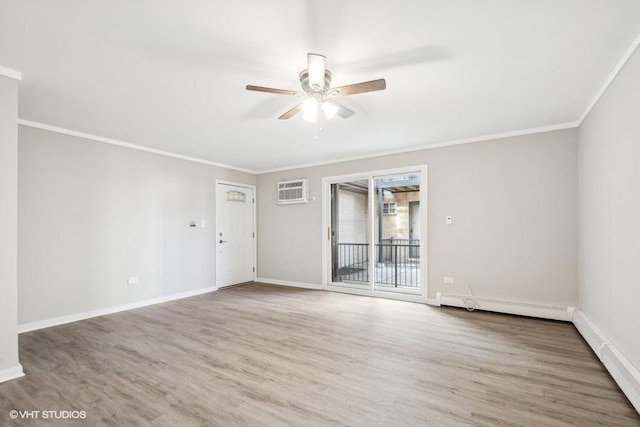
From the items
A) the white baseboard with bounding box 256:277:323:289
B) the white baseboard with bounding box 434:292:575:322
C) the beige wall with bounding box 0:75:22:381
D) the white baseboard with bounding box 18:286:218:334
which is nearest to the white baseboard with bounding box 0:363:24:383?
the beige wall with bounding box 0:75:22:381

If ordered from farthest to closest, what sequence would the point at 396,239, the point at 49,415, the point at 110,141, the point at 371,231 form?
the point at 396,239 < the point at 371,231 < the point at 110,141 < the point at 49,415

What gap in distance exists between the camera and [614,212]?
253cm

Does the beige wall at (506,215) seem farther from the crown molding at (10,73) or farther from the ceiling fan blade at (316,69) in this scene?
the crown molding at (10,73)

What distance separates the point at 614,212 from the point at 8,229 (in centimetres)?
523

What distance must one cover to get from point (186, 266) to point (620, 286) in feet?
18.8

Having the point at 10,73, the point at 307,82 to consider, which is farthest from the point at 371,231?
the point at 10,73

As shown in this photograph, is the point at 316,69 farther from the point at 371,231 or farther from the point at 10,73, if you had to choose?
the point at 371,231

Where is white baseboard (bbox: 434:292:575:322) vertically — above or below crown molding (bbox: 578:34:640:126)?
below

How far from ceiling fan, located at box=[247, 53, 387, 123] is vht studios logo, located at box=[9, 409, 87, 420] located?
8.54 feet

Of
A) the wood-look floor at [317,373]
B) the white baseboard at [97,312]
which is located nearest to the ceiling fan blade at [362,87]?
the wood-look floor at [317,373]

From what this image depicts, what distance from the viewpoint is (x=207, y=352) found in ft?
9.62

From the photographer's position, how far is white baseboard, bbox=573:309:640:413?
6.64 feet

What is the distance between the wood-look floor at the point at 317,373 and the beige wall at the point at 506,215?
0.59 metres

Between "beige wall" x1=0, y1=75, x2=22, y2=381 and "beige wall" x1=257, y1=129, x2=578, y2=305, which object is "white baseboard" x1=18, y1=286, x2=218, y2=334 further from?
"beige wall" x1=257, y1=129, x2=578, y2=305
